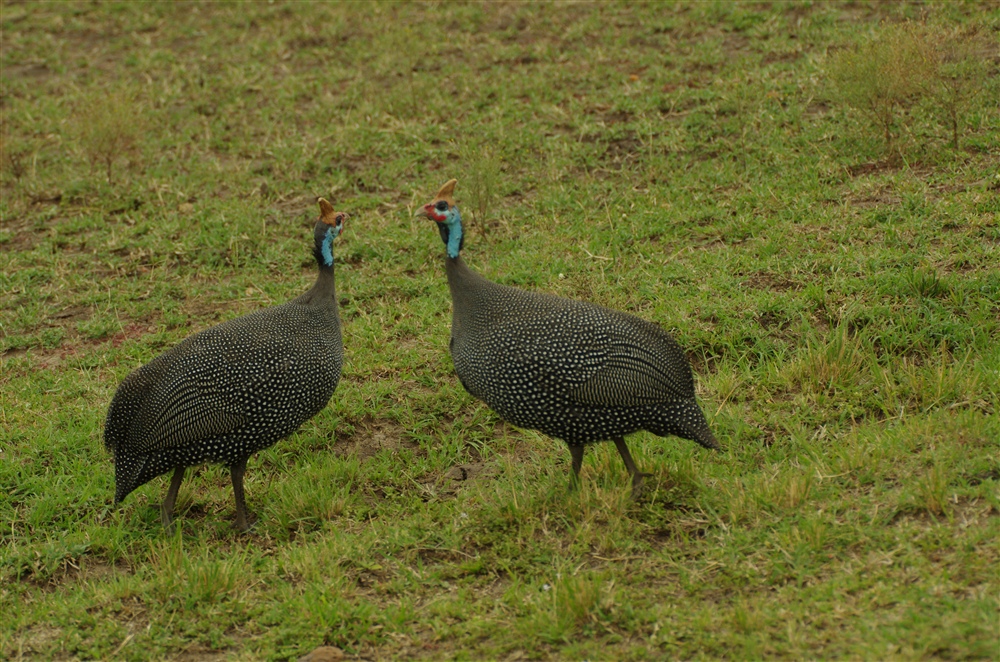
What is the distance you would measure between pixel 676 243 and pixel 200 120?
14.2ft

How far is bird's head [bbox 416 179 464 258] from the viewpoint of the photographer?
→ 5.00m

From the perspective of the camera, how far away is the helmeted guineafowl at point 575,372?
15.1 ft

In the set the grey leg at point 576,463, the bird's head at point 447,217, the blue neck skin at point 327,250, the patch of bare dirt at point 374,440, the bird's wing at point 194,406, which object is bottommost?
the patch of bare dirt at point 374,440

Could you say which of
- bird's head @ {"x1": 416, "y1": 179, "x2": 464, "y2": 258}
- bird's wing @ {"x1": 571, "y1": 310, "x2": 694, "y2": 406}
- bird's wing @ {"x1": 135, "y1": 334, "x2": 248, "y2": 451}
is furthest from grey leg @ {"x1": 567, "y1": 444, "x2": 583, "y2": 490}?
bird's wing @ {"x1": 135, "y1": 334, "x2": 248, "y2": 451}

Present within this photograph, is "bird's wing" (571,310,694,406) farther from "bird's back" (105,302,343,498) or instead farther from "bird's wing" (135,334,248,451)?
"bird's wing" (135,334,248,451)

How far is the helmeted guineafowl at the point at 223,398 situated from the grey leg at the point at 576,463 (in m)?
1.15

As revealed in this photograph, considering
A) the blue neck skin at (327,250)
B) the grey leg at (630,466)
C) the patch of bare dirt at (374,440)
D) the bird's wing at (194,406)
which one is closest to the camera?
the grey leg at (630,466)

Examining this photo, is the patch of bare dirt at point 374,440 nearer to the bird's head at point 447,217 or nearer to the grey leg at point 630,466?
the bird's head at point 447,217

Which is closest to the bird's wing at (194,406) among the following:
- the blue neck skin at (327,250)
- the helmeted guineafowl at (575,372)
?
the blue neck skin at (327,250)

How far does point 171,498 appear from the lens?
16.6 feet

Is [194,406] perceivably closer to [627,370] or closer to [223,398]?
[223,398]

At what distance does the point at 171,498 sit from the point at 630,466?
2.05m

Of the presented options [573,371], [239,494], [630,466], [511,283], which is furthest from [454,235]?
[511,283]

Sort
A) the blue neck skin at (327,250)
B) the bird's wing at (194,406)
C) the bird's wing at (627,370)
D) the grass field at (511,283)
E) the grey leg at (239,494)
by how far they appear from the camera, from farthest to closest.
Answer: the blue neck skin at (327,250) < the grey leg at (239,494) < the bird's wing at (194,406) < the bird's wing at (627,370) < the grass field at (511,283)
